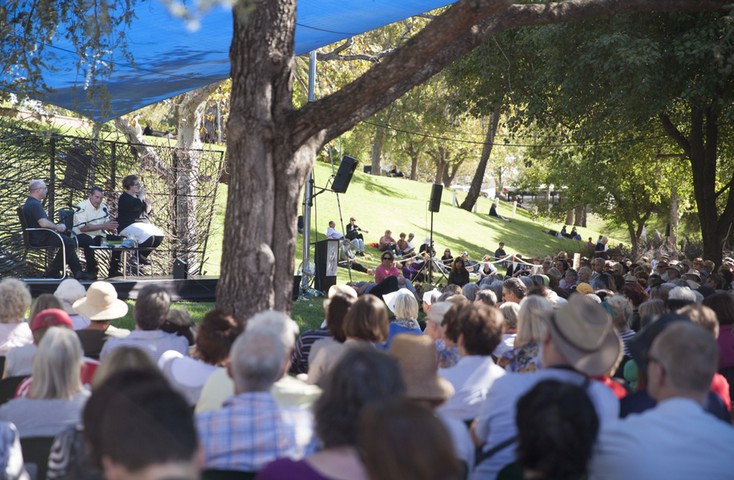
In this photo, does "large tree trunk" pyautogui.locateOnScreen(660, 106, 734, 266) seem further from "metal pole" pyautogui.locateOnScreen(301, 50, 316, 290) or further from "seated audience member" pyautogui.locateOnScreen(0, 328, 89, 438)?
"seated audience member" pyautogui.locateOnScreen(0, 328, 89, 438)

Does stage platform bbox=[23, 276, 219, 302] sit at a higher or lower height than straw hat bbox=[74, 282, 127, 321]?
lower

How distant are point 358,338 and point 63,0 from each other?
4.58 meters

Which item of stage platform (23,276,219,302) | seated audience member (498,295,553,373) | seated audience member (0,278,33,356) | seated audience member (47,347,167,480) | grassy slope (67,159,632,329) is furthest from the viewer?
grassy slope (67,159,632,329)

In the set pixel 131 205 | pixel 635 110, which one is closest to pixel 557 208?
pixel 635 110

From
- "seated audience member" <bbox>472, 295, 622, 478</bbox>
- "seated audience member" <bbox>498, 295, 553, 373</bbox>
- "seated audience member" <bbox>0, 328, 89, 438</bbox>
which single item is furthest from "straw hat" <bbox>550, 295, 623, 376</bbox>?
"seated audience member" <bbox>0, 328, 89, 438</bbox>

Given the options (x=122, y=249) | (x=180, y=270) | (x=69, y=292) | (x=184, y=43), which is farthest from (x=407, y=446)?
(x=180, y=270)

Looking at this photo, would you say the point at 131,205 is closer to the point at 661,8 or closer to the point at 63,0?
the point at 63,0

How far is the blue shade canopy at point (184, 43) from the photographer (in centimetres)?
912

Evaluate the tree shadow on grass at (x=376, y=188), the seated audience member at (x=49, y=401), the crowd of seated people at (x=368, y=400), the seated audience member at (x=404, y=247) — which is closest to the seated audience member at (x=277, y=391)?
the crowd of seated people at (x=368, y=400)

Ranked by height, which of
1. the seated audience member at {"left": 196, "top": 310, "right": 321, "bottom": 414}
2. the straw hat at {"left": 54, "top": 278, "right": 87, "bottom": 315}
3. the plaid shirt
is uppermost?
the plaid shirt

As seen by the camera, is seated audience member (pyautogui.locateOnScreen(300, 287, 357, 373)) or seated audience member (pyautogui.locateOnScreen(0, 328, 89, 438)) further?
seated audience member (pyautogui.locateOnScreen(300, 287, 357, 373))

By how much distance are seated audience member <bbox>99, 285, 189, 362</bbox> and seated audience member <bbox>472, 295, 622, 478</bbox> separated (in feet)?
7.64

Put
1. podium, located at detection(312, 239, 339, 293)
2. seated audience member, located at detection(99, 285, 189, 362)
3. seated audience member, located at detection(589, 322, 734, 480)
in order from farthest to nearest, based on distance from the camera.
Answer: podium, located at detection(312, 239, 339, 293)
seated audience member, located at detection(99, 285, 189, 362)
seated audience member, located at detection(589, 322, 734, 480)

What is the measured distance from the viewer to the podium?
52.4 feet
